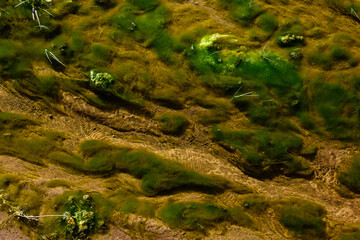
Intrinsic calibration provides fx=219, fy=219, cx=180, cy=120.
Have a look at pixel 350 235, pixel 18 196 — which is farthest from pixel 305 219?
pixel 18 196

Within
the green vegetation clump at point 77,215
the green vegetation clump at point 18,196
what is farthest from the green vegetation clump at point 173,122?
the green vegetation clump at point 18,196

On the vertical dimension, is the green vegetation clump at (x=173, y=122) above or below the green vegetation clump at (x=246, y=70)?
below

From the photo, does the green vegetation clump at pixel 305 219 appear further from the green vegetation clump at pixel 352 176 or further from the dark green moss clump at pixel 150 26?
the dark green moss clump at pixel 150 26

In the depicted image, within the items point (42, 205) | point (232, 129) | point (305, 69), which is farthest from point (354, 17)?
point (42, 205)

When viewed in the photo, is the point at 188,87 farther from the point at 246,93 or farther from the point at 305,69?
the point at 305,69

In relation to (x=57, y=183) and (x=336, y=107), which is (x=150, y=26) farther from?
(x=336, y=107)
